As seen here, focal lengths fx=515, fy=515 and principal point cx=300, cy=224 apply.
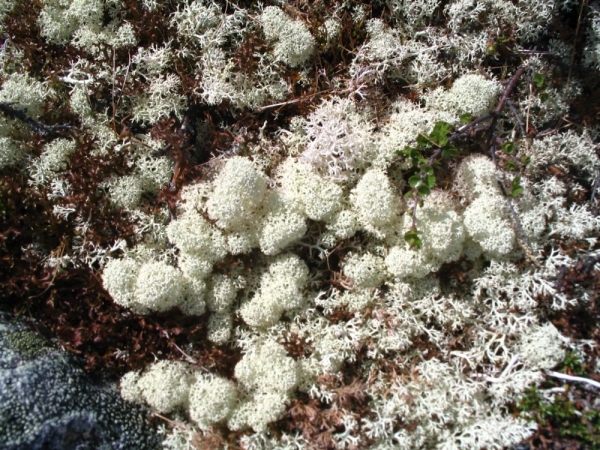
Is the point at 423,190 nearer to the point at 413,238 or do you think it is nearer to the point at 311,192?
the point at 413,238

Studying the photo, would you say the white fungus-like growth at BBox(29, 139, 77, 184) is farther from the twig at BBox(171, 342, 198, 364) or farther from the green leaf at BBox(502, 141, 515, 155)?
the green leaf at BBox(502, 141, 515, 155)

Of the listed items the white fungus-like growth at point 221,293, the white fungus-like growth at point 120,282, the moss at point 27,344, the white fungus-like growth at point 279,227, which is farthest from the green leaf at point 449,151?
the moss at point 27,344

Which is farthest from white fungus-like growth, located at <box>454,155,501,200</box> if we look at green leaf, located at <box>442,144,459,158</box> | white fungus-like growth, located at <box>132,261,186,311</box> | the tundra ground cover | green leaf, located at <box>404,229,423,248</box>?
white fungus-like growth, located at <box>132,261,186,311</box>

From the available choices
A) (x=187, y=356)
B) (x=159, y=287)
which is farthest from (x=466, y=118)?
(x=187, y=356)

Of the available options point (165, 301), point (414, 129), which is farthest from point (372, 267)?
point (165, 301)

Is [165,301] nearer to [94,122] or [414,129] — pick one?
[94,122]

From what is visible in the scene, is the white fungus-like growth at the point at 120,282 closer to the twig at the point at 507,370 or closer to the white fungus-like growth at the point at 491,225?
the white fungus-like growth at the point at 491,225
